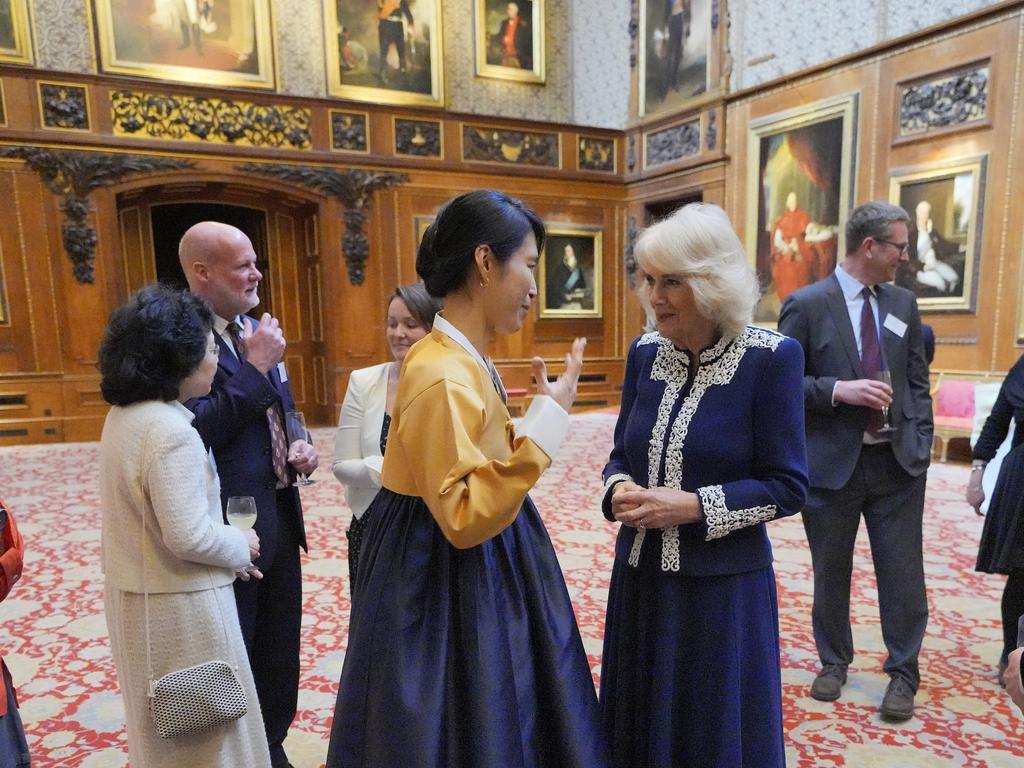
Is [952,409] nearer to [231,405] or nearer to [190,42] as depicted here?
[231,405]

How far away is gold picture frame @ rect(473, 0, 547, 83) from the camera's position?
1262cm

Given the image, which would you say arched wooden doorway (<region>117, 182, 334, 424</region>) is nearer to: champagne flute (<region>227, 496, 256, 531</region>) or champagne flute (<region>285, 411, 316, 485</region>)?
champagne flute (<region>285, 411, 316, 485</region>)

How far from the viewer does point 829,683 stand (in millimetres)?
2881

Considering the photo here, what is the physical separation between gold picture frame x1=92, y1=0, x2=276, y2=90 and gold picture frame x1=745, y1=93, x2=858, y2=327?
306 inches

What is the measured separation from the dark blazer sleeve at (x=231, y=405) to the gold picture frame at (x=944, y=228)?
760 centimetres

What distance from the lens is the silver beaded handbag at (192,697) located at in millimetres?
1657

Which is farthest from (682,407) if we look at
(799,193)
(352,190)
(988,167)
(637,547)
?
(352,190)

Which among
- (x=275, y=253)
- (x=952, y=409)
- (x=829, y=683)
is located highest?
(x=275, y=253)

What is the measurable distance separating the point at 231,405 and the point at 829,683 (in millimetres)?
2618

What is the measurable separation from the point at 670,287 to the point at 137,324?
1331 millimetres

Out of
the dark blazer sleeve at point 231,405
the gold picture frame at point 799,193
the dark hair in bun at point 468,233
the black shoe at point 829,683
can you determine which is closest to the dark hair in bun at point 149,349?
the dark blazer sleeve at point 231,405

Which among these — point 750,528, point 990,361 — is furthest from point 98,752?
point 990,361

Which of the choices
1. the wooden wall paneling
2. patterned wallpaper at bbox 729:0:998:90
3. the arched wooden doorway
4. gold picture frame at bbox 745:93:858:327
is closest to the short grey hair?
the wooden wall paneling

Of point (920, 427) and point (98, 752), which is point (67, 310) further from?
point (920, 427)
